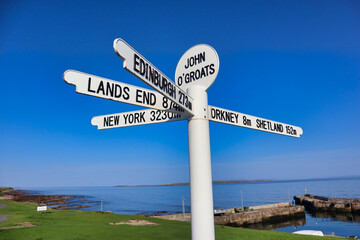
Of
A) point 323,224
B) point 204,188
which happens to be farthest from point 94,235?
point 323,224

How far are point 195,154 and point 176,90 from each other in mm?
904

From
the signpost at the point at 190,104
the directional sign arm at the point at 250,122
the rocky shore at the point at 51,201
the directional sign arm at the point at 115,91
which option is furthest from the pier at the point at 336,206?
the rocky shore at the point at 51,201

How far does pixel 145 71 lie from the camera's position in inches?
90.2

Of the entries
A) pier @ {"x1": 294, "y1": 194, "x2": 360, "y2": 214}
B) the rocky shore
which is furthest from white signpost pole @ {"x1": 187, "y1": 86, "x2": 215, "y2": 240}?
the rocky shore

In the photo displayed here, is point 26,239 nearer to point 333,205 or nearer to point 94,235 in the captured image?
point 94,235

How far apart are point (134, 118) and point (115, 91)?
42.0 inches

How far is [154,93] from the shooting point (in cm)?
302

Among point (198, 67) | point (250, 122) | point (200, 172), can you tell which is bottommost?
point (200, 172)

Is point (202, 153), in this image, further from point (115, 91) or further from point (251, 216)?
point (251, 216)

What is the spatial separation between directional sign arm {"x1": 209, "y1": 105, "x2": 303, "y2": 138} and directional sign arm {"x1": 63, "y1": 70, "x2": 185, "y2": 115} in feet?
2.08

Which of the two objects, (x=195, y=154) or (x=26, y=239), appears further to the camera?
(x=26, y=239)

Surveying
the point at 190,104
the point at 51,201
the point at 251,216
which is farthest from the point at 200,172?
the point at 51,201

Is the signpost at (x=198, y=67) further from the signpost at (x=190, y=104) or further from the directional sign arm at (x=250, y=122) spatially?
the directional sign arm at (x=250, y=122)

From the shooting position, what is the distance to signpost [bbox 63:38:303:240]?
7.72 ft
